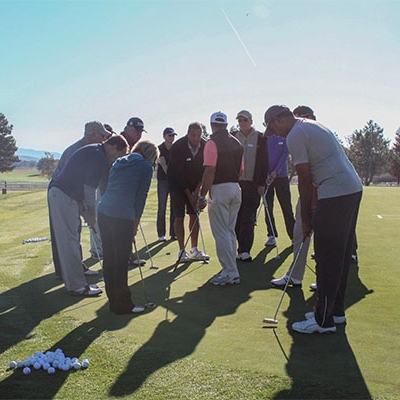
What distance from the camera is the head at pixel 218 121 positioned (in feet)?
19.7

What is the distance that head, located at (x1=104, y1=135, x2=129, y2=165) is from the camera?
5.21m

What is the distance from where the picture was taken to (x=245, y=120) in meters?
7.21

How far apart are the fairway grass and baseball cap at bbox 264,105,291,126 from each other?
187 cm

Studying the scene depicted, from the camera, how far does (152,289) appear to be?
5.91 metres

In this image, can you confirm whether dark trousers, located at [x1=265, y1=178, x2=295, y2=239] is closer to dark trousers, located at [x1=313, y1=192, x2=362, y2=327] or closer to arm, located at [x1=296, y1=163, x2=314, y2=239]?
arm, located at [x1=296, y1=163, x2=314, y2=239]

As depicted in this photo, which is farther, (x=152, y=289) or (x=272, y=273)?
(x=272, y=273)

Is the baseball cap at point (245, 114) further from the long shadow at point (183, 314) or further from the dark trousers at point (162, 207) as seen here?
the dark trousers at point (162, 207)

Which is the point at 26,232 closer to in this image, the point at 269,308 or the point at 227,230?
the point at 227,230

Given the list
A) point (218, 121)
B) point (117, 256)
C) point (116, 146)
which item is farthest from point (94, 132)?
point (117, 256)

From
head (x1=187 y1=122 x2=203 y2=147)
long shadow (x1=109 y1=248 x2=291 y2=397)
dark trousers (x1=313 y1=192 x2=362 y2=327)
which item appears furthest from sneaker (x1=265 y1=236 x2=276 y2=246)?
dark trousers (x1=313 y1=192 x2=362 y2=327)

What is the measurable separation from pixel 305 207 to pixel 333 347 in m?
1.20

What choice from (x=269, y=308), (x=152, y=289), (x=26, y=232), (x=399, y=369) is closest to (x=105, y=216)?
(x=152, y=289)

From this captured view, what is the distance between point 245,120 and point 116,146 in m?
2.60

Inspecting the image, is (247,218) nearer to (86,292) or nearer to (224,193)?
(224,193)
